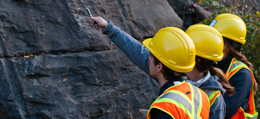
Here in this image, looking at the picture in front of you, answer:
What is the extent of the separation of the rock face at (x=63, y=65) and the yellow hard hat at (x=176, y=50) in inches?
60.3

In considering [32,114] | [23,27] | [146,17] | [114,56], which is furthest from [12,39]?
[146,17]

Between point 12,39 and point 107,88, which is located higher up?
point 12,39

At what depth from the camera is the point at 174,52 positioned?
5.88 feet

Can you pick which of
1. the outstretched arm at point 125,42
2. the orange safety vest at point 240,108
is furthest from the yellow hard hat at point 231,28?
the outstretched arm at point 125,42

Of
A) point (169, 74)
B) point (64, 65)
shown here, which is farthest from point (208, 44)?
point (64, 65)

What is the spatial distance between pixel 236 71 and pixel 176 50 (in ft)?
3.79

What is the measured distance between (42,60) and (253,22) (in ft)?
12.6

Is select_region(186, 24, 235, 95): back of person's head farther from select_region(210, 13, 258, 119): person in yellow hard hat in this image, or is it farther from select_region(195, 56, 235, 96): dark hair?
select_region(210, 13, 258, 119): person in yellow hard hat

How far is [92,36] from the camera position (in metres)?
3.20

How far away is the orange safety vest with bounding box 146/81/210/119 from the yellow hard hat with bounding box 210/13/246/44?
1.44 metres

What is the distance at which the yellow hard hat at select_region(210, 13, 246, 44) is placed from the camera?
2.89 m

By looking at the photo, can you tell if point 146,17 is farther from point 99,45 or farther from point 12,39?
point 12,39

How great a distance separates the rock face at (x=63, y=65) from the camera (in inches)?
111

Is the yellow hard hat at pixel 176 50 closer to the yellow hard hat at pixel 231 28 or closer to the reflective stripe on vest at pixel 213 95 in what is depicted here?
the reflective stripe on vest at pixel 213 95
